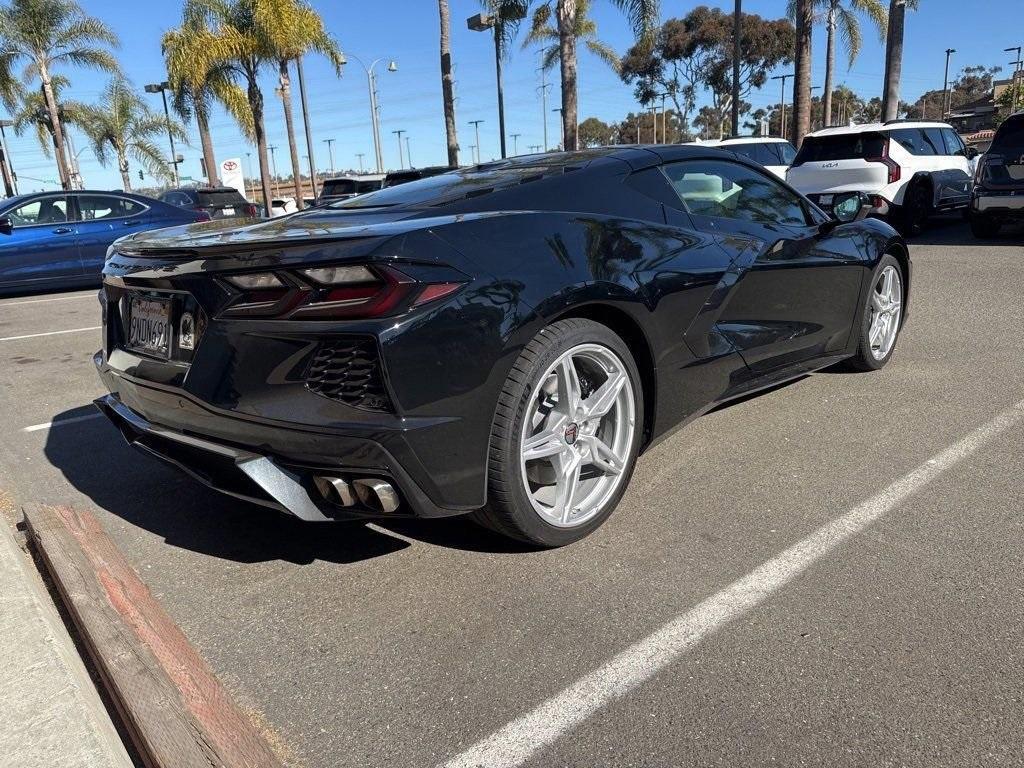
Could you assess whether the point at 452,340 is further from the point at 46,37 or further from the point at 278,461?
the point at 46,37

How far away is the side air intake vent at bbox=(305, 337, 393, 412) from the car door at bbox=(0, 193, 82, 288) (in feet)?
34.1

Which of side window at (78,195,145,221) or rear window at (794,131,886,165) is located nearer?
side window at (78,195,145,221)

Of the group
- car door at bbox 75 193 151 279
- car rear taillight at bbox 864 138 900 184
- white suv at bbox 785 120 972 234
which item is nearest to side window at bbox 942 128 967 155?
white suv at bbox 785 120 972 234

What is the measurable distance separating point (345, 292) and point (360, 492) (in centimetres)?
60

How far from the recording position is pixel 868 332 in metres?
4.78

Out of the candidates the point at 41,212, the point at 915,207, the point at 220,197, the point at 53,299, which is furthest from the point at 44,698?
the point at 220,197

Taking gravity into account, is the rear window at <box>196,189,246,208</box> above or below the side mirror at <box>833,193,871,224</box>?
above

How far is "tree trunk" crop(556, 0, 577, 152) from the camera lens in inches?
826

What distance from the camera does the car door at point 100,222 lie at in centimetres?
1122

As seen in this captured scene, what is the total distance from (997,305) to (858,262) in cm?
327

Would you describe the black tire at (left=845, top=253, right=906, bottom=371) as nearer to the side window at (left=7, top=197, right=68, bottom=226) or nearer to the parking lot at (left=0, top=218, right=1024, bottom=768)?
the parking lot at (left=0, top=218, right=1024, bottom=768)

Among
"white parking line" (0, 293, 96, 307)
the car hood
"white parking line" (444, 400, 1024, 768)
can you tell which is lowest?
"white parking line" (444, 400, 1024, 768)

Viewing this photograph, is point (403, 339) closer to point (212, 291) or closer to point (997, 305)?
point (212, 291)

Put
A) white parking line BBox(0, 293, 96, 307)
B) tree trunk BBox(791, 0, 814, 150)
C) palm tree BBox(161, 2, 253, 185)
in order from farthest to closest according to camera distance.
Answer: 1. palm tree BBox(161, 2, 253, 185)
2. tree trunk BBox(791, 0, 814, 150)
3. white parking line BBox(0, 293, 96, 307)
